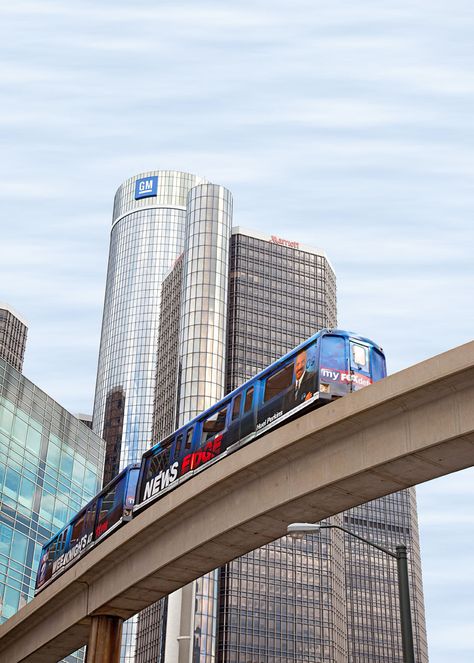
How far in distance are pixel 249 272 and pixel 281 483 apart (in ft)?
488

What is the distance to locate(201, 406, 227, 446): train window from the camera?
30188 mm

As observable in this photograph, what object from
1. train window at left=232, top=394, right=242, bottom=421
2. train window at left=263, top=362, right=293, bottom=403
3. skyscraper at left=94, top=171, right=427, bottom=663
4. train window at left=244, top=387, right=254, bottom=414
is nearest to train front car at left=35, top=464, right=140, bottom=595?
train window at left=232, top=394, right=242, bottom=421

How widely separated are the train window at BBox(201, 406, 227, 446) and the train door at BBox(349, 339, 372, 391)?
4.93m

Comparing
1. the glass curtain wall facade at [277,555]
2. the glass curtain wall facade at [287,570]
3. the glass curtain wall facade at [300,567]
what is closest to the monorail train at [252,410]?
the glass curtain wall facade at [287,570]

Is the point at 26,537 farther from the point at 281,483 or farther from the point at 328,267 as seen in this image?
the point at 328,267

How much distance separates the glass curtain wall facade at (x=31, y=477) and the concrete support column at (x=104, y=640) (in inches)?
1069

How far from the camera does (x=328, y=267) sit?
185 m

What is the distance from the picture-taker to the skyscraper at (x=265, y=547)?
138 meters

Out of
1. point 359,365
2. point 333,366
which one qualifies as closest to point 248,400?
point 333,366

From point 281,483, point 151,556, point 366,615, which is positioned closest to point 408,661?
point 281,483

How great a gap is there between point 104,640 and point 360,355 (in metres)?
13.3

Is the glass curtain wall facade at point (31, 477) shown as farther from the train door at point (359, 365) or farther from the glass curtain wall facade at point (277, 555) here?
the glass curtain wall facade at point (277, 555)

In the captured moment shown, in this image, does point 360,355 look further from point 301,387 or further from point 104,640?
point 104,640

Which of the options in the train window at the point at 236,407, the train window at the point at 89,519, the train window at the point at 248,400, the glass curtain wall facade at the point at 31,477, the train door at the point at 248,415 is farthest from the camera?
the glass curtain wall facade at the point at 31,477
